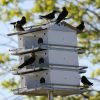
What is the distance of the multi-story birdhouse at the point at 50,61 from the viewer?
20.9m

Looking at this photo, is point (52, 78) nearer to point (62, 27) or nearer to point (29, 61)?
point (29, 61)

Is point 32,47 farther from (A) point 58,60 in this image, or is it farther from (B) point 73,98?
(B) point 73,98

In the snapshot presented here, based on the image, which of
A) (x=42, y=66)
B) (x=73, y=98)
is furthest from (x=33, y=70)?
(x=73, y=98)

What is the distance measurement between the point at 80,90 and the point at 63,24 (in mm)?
1541

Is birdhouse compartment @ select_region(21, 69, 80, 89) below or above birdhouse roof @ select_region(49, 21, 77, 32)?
below

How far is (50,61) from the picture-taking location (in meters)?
20.9

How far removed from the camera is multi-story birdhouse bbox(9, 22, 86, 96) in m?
20.9

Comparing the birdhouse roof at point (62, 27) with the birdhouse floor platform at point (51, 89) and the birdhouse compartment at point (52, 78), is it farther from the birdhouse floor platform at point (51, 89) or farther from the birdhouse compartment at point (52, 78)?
the birdhouse floor platform at point (51, 89)

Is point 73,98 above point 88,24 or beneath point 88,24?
beneath

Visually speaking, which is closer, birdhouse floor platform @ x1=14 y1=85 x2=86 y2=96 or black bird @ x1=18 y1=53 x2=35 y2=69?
birdhouse floor platform @ x1=14 y1=85 x2=86 y2=96

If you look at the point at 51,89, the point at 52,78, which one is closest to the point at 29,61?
the point at 52,78

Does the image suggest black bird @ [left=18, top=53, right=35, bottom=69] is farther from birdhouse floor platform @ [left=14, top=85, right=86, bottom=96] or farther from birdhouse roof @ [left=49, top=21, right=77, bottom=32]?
birdhouse roof @ [left=49, top=21, right=77, bottom=32]

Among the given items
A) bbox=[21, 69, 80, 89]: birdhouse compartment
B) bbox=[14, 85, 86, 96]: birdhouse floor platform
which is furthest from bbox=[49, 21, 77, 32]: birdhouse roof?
bbox=[14, 85, 86, 96]: birdhouse floor platform

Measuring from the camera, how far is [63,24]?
21.4m
